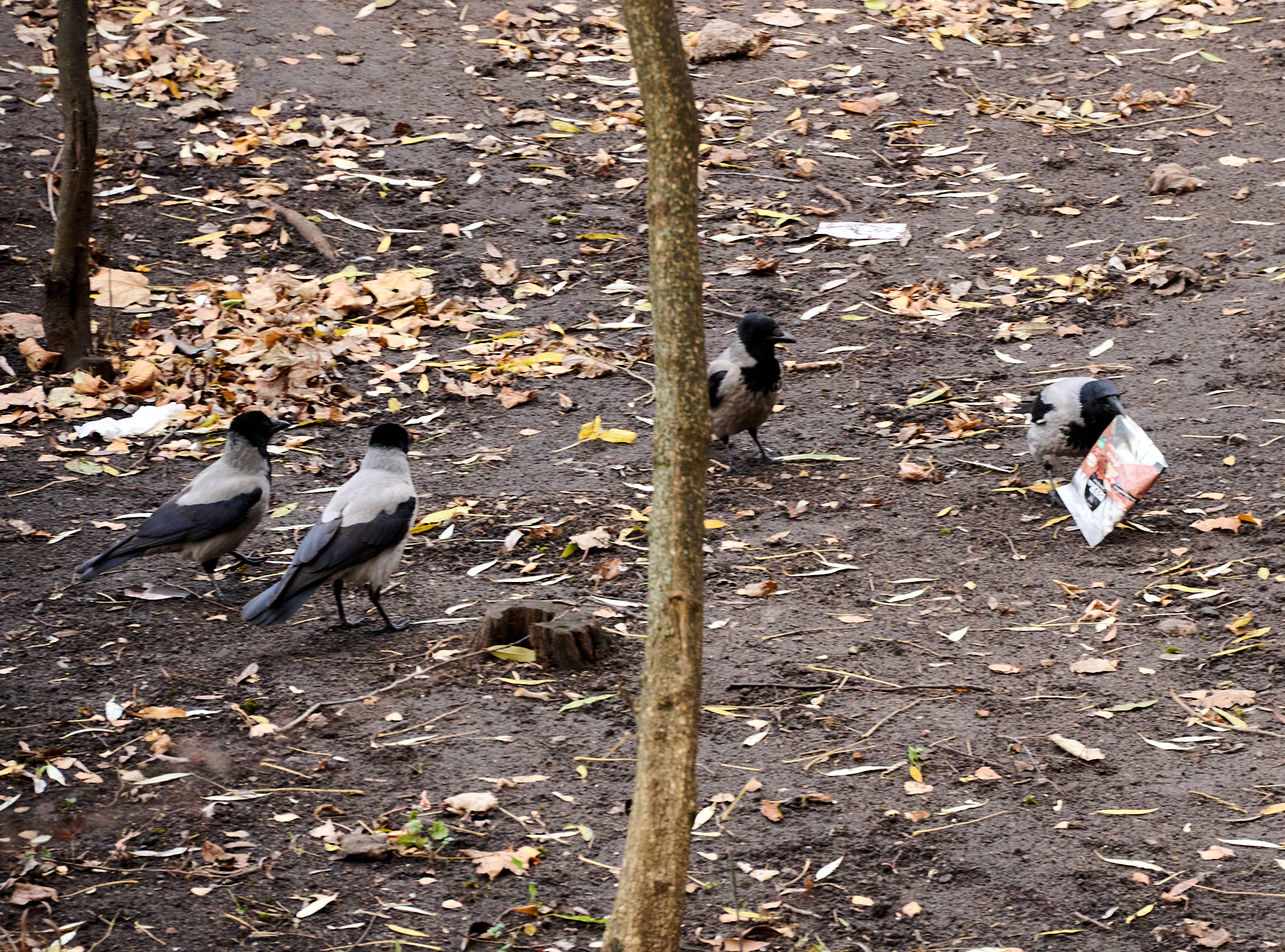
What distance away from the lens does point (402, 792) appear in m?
4.65

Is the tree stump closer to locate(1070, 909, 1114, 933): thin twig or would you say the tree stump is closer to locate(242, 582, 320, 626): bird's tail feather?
locate(242, 582, 320, 626): bird's tail feather

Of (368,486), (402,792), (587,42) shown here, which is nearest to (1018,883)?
(402,792)

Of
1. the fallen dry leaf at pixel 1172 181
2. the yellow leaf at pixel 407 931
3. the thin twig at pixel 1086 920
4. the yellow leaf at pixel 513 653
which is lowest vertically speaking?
the yellow leaf at pixel 513 653

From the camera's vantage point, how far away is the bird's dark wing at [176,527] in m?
6.06

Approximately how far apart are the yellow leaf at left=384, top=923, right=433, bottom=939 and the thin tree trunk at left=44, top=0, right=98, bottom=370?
572cm

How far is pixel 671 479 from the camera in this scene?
118 inches

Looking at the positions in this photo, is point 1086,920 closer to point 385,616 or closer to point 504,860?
point 504,860

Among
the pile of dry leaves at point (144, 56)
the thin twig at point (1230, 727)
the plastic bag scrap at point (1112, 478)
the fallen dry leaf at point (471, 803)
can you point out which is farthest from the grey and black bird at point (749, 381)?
the pile of dry leaves at point (144, 56)

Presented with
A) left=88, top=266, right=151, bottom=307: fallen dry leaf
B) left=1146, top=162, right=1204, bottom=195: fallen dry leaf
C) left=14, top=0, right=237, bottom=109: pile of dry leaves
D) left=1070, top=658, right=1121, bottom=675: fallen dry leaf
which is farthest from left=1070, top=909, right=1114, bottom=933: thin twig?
left=14, top=0, right=237, bottom=109: pile of dry leaves

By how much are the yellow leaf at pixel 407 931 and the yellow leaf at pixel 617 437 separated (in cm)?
434

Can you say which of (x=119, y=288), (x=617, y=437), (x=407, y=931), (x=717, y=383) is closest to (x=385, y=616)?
(x=407, y=931)

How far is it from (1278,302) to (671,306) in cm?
691

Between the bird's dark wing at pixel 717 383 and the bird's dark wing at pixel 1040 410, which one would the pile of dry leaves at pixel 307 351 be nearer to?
the bird's dark wing at pixel 717 383

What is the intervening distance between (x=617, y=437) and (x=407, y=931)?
172 inches
